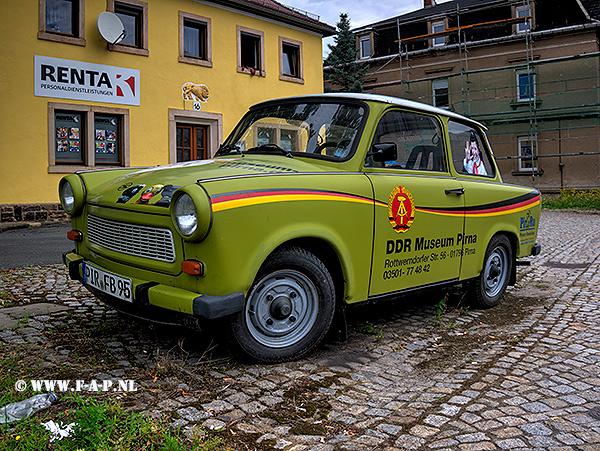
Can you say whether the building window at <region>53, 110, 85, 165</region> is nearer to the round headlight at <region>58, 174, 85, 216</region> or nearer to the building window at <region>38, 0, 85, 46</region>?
the building window at <region>38, 0, 85, 46</region>

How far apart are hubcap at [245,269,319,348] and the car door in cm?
57

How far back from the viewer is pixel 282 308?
3342 mm

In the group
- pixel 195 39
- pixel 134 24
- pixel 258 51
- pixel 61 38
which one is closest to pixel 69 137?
pixel 61 38

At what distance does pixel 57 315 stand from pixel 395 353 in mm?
2876

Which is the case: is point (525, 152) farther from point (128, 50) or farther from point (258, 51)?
point (128, 50)

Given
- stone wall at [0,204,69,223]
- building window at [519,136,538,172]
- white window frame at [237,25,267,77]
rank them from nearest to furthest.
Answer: stone wall at [0,204,69,223] < white window frame at [237,25,267,77] < building window at [519,136,538,172]

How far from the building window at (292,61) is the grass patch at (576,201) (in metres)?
12.4

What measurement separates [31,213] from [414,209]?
37.1 feet

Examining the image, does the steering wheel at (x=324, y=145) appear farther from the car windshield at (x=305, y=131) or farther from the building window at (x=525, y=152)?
the building window at (x=525, y=152)

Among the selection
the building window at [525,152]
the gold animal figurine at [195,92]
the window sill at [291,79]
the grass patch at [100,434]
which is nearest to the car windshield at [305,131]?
the grass patch at [100,434]

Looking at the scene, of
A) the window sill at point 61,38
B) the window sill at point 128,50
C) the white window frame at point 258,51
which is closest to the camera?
the window sill at point 61,38

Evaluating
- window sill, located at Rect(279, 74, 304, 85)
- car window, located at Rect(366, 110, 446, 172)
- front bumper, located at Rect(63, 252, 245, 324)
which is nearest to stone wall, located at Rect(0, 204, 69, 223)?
window sill, located at Rect(279, 74, 304, 85)

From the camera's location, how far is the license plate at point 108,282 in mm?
3299

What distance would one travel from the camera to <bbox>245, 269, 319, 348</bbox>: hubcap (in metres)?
3.29
